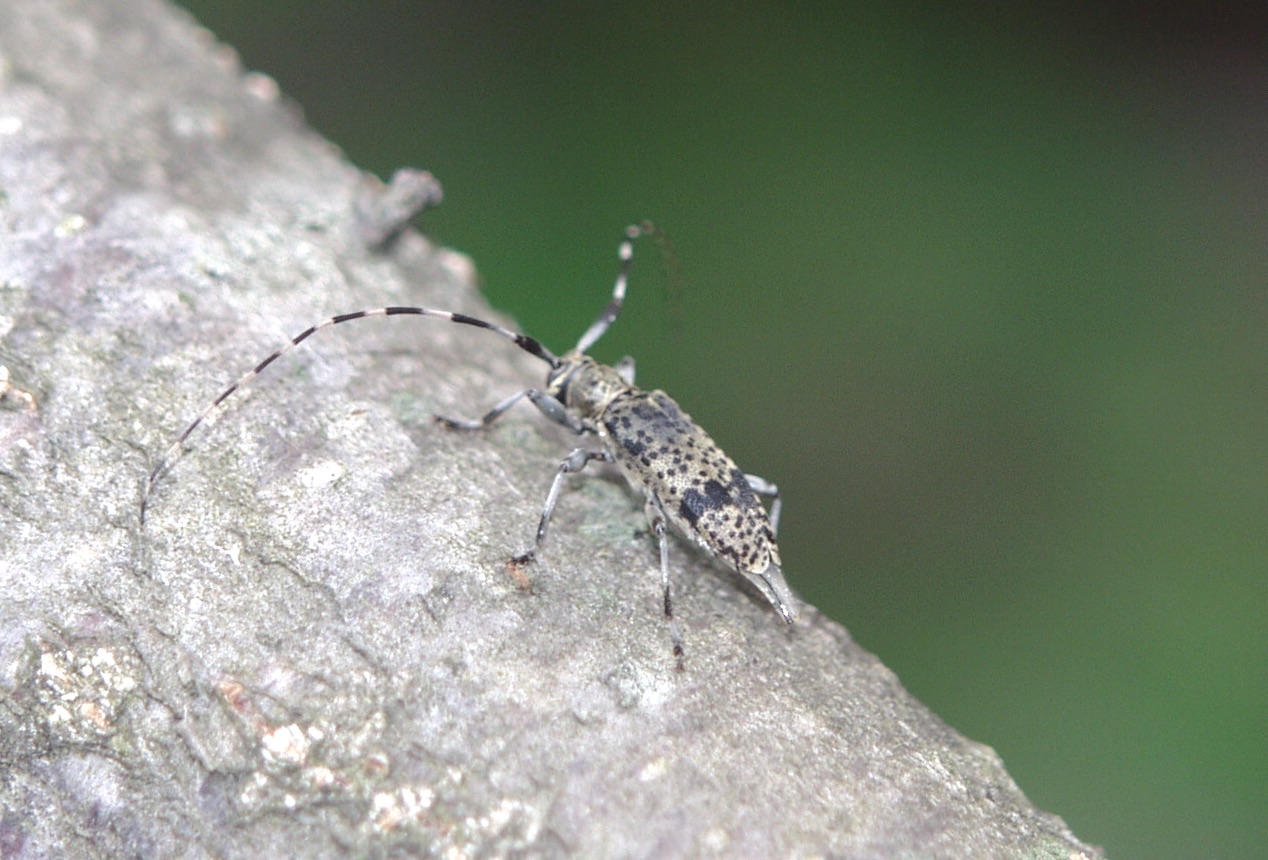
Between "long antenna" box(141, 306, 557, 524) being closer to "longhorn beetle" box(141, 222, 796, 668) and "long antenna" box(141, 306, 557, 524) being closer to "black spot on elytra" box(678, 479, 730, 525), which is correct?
"longhorn beetle" box(141, 222, 796, 668)

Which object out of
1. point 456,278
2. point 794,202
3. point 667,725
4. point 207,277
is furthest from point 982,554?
point 207,277

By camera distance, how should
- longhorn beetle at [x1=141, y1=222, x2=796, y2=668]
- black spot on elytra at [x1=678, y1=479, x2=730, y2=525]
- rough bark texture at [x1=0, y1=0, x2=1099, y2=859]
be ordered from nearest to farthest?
rough bark texture at [x1=0, y1=0, x2=1099, y2=859], longhorn beetle at [x1=141, y1=222, x2=796, y2=668], black spot on elytra at [x1=678, y1=479, x2=730, y2=525]

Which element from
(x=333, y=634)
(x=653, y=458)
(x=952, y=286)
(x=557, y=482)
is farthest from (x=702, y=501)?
(x=952, y=286)

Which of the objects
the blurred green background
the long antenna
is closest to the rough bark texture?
the long antenna

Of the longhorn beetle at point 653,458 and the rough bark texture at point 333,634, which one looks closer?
the rough bark texture at point 333,634

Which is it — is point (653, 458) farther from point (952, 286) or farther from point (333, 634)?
point (952, 286)

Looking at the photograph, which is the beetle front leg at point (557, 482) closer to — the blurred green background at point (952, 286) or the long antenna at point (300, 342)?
the long antenna at point (300, 342)

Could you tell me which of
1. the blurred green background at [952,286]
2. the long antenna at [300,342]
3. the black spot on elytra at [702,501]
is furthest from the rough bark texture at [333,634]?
the blurred green background at [952,286]
